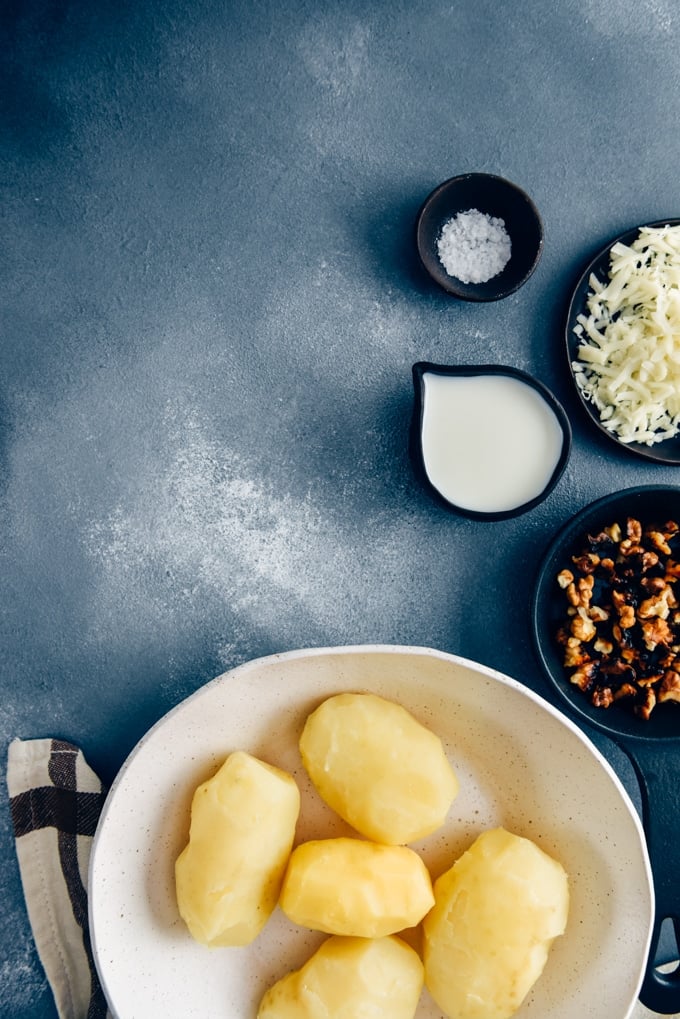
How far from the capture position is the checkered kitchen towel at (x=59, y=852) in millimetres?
1209

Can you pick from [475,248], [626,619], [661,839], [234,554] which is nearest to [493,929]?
[661,839]

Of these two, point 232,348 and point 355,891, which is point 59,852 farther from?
point 232,348

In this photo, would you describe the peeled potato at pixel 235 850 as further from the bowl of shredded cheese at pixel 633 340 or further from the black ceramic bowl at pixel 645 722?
the bowl of shredded cheese at pixel 633 340

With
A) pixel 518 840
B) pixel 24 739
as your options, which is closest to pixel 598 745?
pixel 518 840

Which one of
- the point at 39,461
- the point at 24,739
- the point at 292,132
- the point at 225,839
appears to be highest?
the point at 292,132

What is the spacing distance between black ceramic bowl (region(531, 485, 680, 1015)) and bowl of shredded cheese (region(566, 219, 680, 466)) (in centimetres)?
9

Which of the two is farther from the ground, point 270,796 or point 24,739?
point 270,796

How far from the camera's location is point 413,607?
1267 mm

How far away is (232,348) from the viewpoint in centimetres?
127

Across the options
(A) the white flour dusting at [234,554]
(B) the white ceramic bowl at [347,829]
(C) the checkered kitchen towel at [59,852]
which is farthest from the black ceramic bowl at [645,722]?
(C) the checkered kitchen towel at [59,852]

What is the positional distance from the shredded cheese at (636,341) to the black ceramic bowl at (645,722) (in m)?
0.11

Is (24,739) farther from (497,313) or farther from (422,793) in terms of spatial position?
(497,313)

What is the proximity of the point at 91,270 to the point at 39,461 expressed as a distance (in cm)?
30

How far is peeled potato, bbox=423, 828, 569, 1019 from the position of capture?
1008 mm
